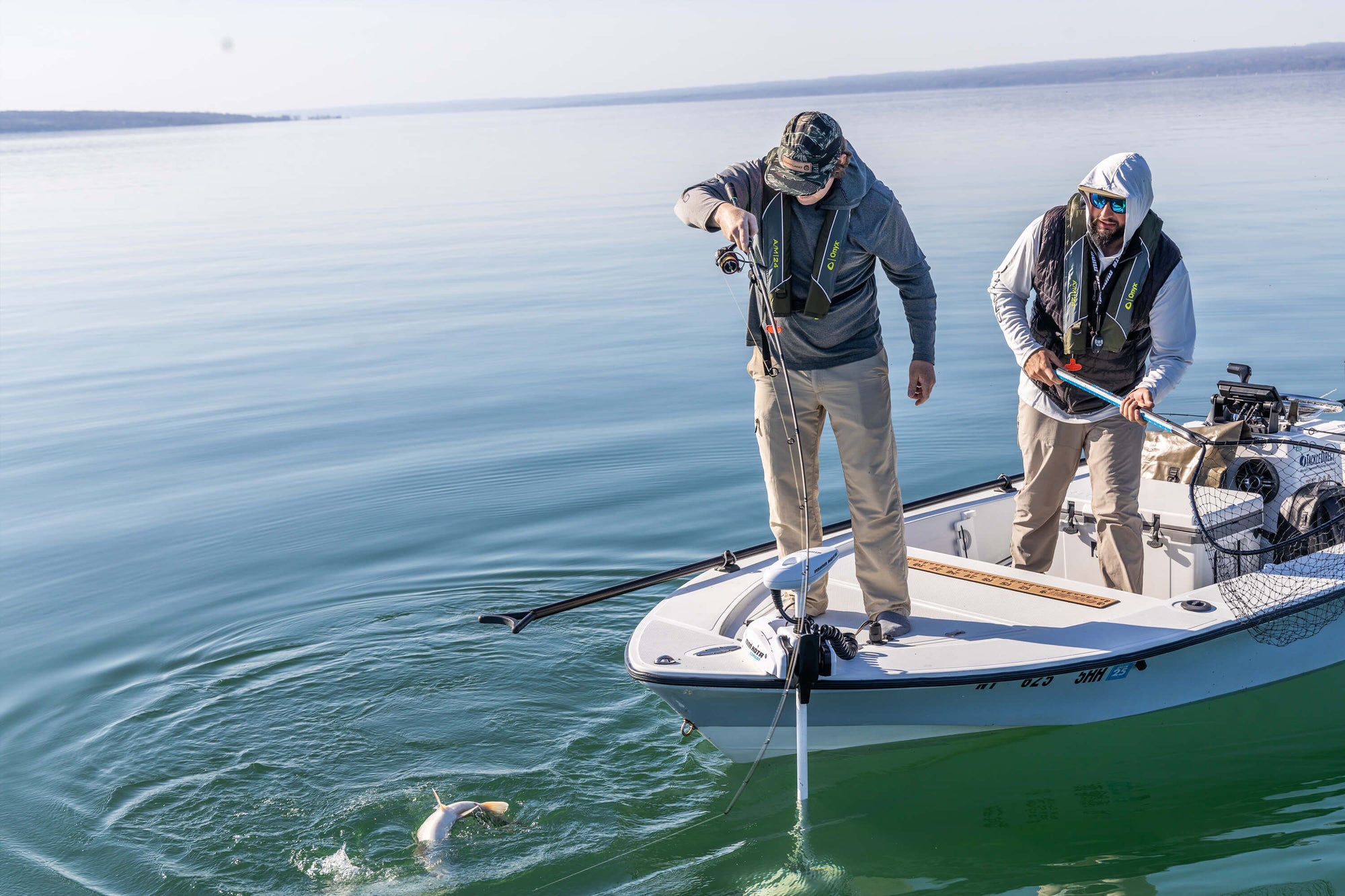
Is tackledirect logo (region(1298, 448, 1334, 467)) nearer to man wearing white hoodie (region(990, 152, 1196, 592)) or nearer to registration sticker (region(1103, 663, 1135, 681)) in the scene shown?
man wearing white hoodie (region(990, 152, 1196, 592))

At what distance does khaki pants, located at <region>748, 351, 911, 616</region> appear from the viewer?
443 centimetres

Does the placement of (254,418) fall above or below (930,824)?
above

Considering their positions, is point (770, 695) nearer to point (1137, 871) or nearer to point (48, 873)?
point (1137, 871)

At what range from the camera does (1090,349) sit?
4992 mm

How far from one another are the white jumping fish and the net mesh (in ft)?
9.28

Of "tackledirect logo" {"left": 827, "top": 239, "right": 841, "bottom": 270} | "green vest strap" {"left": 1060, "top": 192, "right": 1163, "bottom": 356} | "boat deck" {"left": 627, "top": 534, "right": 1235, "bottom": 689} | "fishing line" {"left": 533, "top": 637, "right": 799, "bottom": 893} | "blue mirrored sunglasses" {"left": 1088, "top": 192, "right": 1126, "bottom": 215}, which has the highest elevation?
"blue mirrored sunglasses" {"left": 1088, "top": 192, "right": 1126, "bottom": 215}

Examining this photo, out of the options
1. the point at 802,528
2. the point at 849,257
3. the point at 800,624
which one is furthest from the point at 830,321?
the point at 800,624

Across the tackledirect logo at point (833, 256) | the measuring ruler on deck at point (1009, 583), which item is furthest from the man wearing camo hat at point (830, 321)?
the measuring ruler on deck at point (1009, 583)

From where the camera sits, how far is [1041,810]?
469 cm

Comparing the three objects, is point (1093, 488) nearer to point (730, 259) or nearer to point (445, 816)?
point (730, 259)

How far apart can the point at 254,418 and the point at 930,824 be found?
315 inches

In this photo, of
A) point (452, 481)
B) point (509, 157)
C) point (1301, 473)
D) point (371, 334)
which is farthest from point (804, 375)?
point (509, 157)

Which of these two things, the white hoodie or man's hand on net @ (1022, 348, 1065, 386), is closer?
the white hoodie

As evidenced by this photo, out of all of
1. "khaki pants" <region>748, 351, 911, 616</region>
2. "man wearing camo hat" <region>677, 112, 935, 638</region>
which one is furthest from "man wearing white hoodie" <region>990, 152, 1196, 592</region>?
"khaki pants" <region>748, 351, 911, 616</region>
